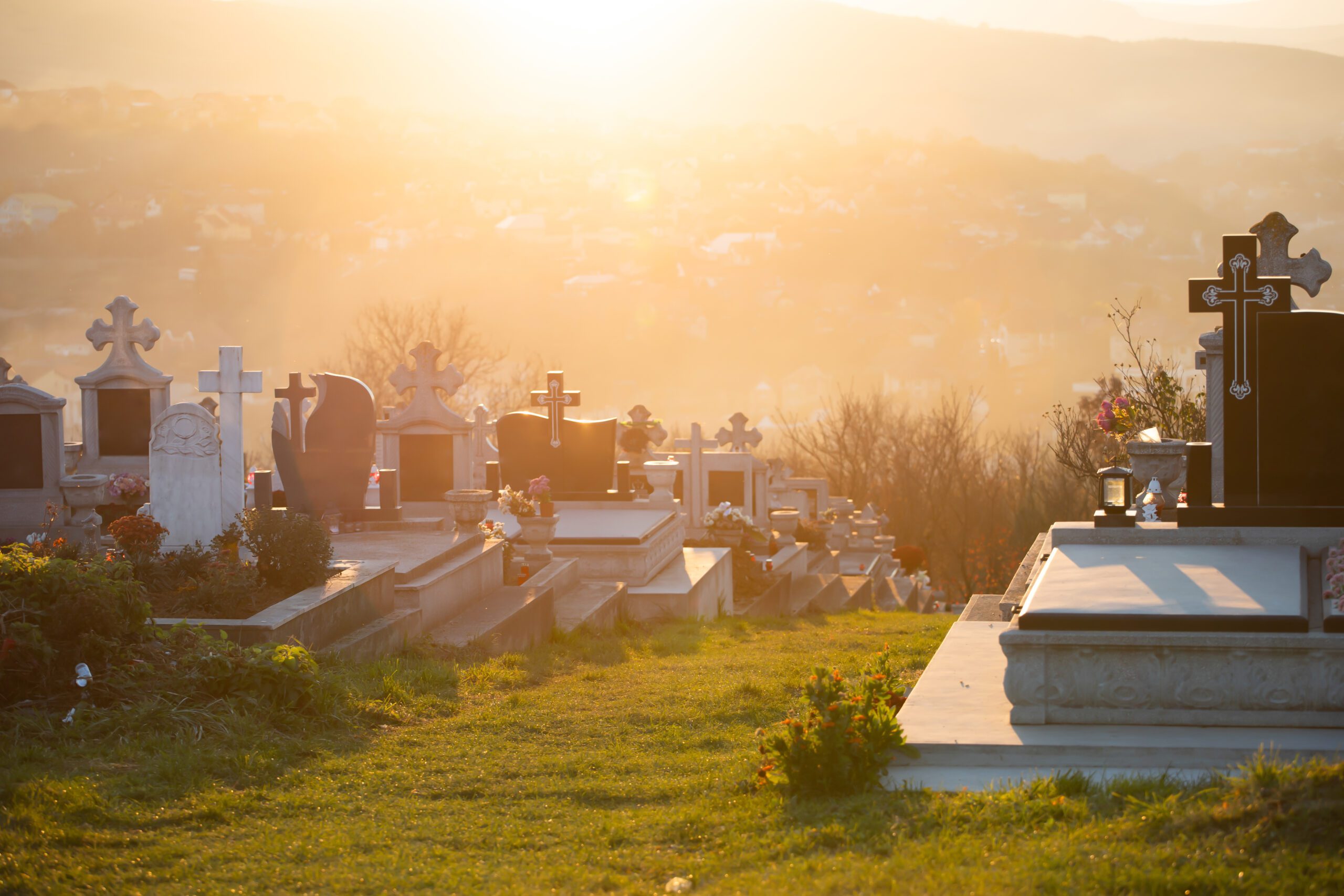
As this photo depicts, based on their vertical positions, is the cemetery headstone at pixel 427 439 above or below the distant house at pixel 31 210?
below

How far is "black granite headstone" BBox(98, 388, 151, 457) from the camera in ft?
53.4

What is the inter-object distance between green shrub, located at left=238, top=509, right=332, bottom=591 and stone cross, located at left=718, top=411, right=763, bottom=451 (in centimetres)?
1616

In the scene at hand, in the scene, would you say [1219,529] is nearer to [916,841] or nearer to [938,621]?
[916,841]

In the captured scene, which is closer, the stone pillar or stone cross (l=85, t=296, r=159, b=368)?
the stone pillar

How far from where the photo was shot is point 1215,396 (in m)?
11.6

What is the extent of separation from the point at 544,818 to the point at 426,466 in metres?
12.0

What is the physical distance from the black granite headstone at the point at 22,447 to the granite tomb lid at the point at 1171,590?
38.5 ft

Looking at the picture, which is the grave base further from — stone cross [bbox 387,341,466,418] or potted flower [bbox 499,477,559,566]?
stone cross [bbox 387,341,466,418]

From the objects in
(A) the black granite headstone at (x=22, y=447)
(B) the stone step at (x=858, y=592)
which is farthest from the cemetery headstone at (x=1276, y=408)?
(B) the stone step at (x=858, y=592)

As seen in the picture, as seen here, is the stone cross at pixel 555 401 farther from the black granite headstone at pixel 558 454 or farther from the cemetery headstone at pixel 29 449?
the cemetery headstone at pixel 29 449

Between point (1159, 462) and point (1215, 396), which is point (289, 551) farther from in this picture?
point (1215, 396)

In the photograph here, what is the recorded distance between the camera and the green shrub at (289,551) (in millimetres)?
8180

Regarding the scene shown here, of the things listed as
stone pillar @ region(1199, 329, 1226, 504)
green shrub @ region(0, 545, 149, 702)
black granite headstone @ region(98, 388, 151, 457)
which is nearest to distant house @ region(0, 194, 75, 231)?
black granite headstone @ region(98, 388, 151, 457)

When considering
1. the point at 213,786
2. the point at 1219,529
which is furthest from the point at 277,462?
the point at 1219,529
